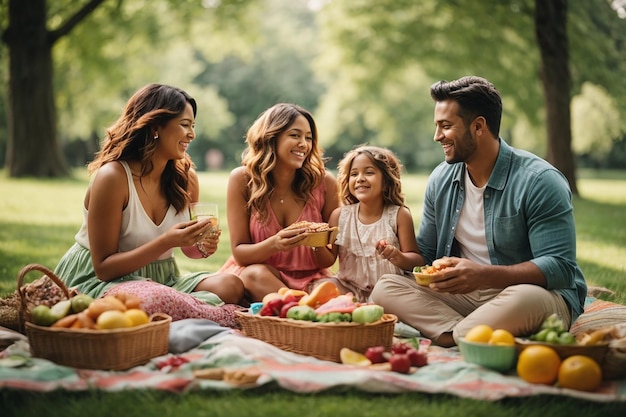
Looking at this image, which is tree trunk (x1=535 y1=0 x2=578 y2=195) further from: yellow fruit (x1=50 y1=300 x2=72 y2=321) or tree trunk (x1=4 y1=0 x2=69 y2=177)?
yellow fruit (x1=50 y1=300 x2=72 y2=321)

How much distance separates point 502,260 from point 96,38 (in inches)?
828

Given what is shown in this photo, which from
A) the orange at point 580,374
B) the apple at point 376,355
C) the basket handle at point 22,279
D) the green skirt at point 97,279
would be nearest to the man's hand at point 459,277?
the apple at point 376,355

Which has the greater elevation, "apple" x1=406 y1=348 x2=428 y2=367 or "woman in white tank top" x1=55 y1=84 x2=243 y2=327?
"woman in white tank top" x1=55 y1=84 x2=243 y2=327

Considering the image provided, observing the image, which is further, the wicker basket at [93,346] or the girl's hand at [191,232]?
the girl's hand at [191,232]

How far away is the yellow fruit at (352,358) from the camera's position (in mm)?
4277

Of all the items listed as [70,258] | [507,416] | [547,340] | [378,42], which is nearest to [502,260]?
[547,340]

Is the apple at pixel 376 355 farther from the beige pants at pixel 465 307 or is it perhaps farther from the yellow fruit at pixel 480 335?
the beige pants at pixel 465 307

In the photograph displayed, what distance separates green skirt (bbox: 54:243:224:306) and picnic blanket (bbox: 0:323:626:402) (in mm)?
941

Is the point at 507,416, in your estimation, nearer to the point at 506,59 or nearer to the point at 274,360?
the point at 274,360

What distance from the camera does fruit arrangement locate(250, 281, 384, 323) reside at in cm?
445

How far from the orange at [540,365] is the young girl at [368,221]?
181cm

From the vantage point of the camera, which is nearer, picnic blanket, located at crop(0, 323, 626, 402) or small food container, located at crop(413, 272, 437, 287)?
picnic blanket, located at crop(0, 323, 626, 402)

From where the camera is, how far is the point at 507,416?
357 cm

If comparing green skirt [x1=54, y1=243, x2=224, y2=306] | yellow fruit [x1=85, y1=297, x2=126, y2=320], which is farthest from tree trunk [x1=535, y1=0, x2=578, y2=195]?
yellow fruit [x1=85, y1=297, x2=126, y2=320]
